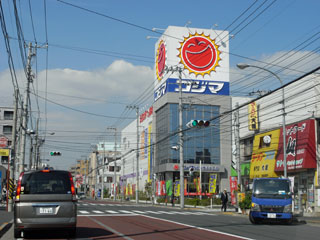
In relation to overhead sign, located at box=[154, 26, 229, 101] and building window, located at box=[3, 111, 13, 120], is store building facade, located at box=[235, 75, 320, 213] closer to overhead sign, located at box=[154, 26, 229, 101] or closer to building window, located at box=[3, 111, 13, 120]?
overhead sign, located at box=[154, 26, 229, 101]

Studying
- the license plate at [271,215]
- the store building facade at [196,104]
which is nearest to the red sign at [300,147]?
the license plate at [271,215]

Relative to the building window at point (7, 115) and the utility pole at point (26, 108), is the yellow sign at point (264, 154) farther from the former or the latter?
the building window at point (7, 115)

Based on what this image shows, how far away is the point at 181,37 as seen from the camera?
2768 inches

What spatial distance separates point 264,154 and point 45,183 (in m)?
30.6

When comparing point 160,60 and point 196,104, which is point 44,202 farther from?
point 160,60

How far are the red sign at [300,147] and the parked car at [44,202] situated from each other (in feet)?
78.4

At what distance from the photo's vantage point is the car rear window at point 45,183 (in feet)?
40.8

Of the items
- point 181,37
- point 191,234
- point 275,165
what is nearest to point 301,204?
point 275,165

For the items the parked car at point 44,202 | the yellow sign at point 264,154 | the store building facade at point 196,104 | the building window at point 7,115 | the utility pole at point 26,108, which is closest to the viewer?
the parked car at point 44,202

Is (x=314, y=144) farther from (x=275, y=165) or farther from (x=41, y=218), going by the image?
(x=41, y=218)

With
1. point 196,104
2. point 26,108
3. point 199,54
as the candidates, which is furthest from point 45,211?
point 199,54

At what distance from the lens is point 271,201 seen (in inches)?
824

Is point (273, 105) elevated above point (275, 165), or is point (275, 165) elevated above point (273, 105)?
point (273, 105)

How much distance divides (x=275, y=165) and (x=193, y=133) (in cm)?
3206
